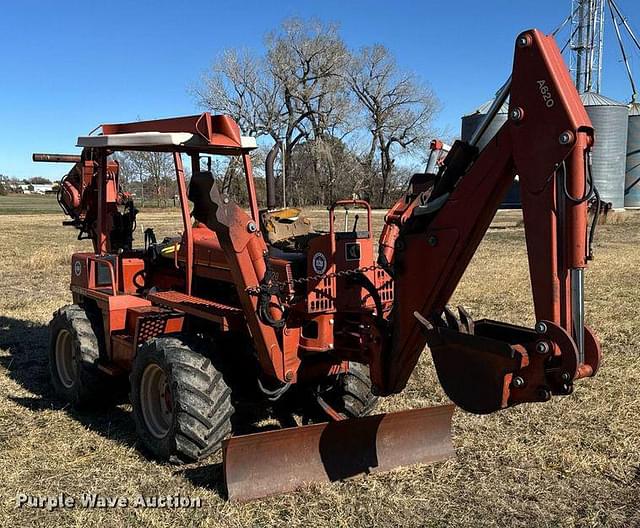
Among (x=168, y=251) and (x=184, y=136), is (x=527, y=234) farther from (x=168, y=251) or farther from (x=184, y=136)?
(x=168, y=251)

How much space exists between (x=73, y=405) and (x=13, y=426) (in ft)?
1.96

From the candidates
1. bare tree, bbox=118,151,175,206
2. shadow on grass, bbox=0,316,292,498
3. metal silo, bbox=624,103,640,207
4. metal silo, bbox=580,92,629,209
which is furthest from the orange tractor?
metal silo, bbox=624,103,640,207

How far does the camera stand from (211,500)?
4.16 meters

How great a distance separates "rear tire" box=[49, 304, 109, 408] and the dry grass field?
0.16 m

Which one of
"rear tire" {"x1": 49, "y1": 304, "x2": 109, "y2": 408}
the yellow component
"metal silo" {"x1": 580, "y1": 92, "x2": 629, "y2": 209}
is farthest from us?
"metal silo" {"x1": 580, "y1": 92, "x2": 629, "y2": 209}

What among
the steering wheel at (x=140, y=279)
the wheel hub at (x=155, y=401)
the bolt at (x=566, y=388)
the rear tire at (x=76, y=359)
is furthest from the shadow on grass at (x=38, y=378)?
the bolt at (x=566, y=388)

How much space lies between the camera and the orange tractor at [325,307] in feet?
10.6

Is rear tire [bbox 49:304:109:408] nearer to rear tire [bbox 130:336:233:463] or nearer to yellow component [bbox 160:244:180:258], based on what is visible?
yellow component [bbox 160:244:180:258]

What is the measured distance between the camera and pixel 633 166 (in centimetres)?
3562

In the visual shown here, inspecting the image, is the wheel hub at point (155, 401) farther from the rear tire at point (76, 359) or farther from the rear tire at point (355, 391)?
the rear tire at point (355, 391)

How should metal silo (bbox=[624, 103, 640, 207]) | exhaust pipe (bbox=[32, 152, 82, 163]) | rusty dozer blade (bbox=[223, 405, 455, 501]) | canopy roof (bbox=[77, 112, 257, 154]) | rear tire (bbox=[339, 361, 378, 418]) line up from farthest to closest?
metal silo (bbox=[624, 103, 640, 207]), exhaust pipe (bbox=[32, 152, 82, 163]), rear tire (bbox=[339, 361, 378, 418]), canopy roof (bbox=[77, 112, 257, 154]), rusty dozer blade (bbox=[223, 405, 455, 501])

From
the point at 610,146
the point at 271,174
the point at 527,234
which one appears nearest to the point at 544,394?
the point at 527,234

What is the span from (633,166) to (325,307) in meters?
35.5

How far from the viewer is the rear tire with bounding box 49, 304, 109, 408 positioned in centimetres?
576
